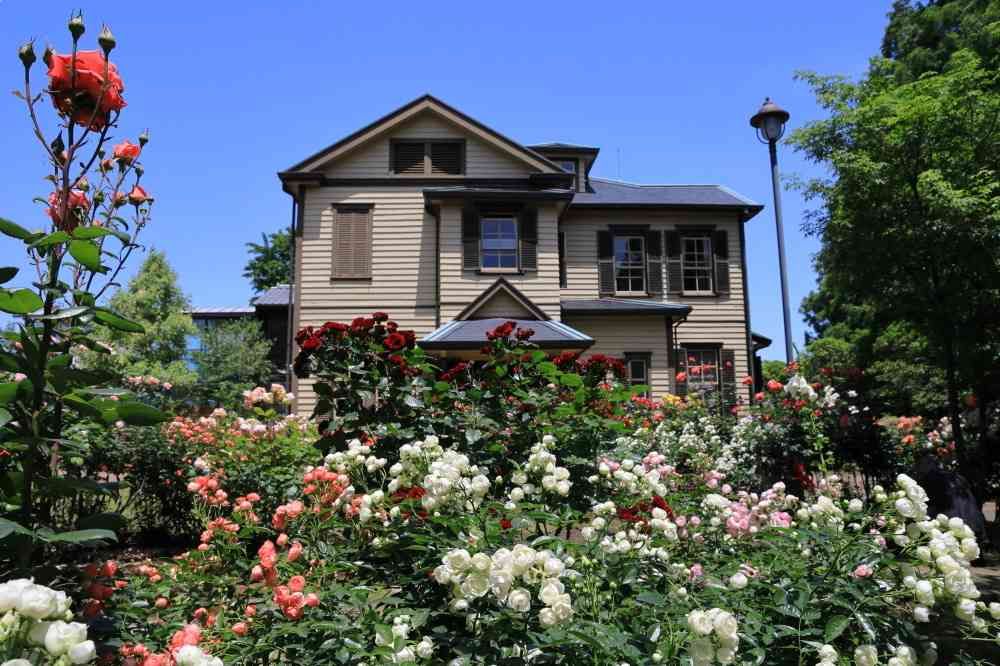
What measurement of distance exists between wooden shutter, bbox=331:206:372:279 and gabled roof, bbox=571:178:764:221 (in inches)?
250

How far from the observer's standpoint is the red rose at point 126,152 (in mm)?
2498

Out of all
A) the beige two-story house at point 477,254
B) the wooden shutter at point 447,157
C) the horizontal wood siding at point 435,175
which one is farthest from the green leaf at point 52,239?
the wooden shutter at point 447,157

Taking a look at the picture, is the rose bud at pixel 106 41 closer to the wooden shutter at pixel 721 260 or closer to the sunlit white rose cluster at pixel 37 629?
the sunlit white rose cluster at pixel 37 629

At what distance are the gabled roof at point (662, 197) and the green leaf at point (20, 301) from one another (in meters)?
19.0

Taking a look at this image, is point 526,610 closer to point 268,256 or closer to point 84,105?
point 84,105

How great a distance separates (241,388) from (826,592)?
2341 centimetres

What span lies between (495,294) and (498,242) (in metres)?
1.71

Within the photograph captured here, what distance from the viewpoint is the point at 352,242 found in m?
18.1

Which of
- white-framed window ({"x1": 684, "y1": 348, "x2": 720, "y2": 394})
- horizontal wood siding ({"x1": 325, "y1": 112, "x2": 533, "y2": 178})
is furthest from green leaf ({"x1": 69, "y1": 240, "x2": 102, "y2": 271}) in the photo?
white-framed window ({"x1": 684, "y1": 348, "x2": 720, "y2": 394})

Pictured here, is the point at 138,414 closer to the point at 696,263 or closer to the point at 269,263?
the point at 696,263

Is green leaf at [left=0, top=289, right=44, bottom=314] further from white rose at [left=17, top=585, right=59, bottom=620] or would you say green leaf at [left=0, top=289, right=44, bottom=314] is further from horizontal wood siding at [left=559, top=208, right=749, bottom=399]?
horizontal wood siding at [left=559, top=208, right=749, bottom=399]

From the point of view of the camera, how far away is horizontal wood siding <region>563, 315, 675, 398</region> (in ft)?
62.2

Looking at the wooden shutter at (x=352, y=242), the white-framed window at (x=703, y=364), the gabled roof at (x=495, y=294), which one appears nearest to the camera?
the gabled roof at (x=495, y=294)

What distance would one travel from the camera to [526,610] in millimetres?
1881
